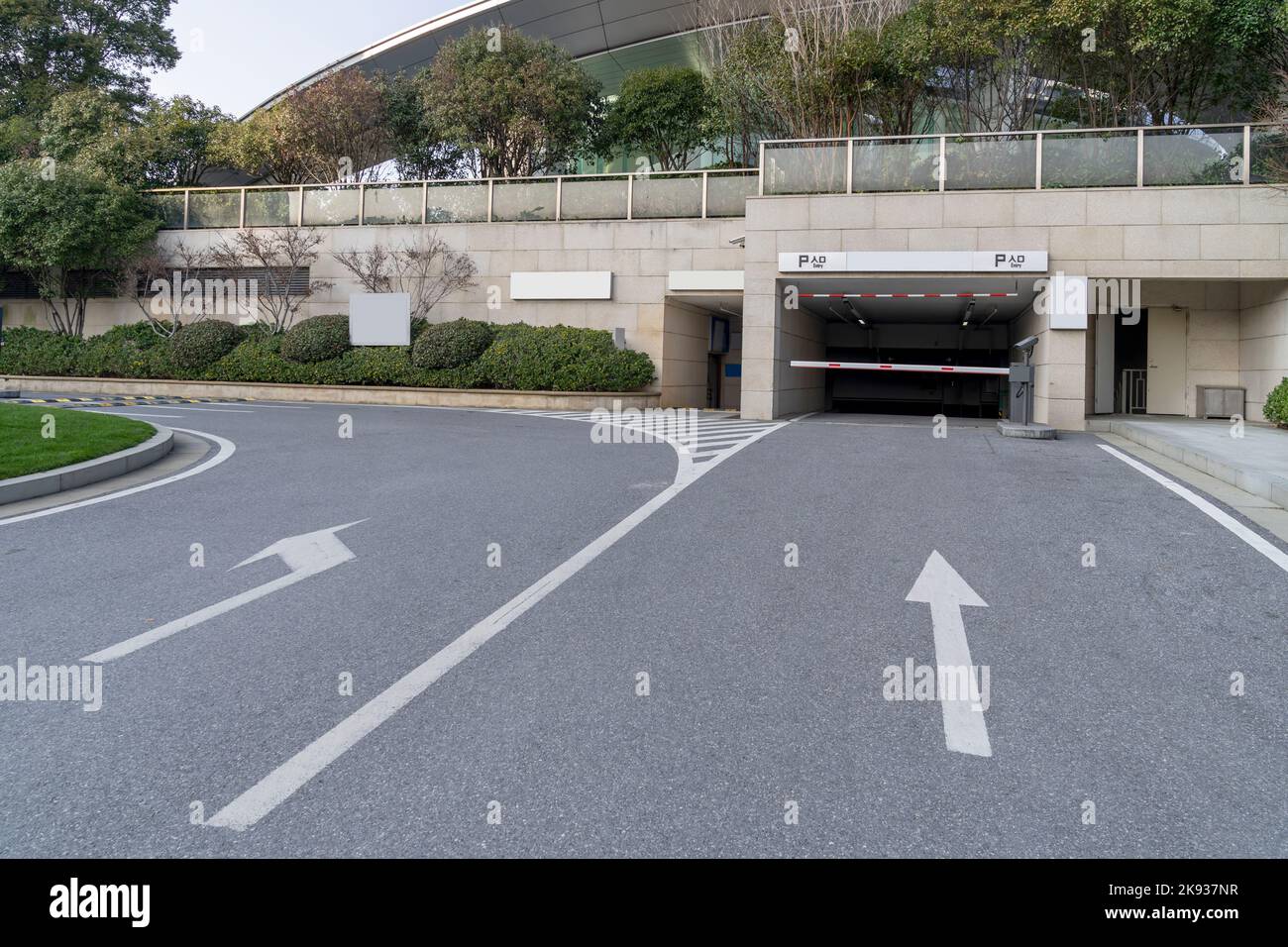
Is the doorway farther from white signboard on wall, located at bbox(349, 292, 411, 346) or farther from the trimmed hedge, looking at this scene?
white signboard on wall, located at bbox(349, 292, 411, 346)

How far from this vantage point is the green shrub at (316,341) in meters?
24.3

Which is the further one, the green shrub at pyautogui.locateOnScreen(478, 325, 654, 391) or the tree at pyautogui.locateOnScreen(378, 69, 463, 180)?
the tree at pyautogui.locateOnScreen(378, 69, 463, 180)

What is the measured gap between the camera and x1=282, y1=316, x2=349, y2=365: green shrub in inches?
958

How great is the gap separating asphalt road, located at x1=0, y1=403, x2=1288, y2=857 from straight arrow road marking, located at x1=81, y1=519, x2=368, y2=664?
0.11m

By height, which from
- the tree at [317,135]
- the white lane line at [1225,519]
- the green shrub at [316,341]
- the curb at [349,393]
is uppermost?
the tree at [317,135]

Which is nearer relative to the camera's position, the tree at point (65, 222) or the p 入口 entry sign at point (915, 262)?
the p 入口 entry sign at point (915, 262)

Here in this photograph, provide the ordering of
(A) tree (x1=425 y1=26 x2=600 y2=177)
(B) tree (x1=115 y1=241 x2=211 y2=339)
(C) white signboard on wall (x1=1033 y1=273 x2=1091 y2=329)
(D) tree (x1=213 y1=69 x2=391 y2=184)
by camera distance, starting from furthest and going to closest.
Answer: (D) tree (x1=213 y1=69 x2=391 y2=184), (B) tree (x1=115 y1=241 x2=211 y2=339), (A) tree (x1=425 y1=26 x2=600 y2=177), (C) white signboard on wall (x1=1033 y1=273 x2=1091 y2=329)

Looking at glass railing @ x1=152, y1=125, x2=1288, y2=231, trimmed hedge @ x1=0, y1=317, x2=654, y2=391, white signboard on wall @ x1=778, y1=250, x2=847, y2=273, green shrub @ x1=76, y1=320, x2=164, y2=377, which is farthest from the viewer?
green shrub @ x1=76, y1=320, x2=164, y2=377

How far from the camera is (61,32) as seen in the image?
115 ft

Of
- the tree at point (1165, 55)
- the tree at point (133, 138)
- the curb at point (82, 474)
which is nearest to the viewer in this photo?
the curb at point (82, 474)

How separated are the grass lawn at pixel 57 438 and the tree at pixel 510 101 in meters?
17.8

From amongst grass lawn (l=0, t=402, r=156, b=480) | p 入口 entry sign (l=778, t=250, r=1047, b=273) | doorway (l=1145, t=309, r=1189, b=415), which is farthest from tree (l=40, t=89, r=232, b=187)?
doorway (l=1145, t=309, r=1189, b=415)

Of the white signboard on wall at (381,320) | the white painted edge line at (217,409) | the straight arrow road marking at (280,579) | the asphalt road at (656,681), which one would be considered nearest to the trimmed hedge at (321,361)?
the white signboard on wall at (381,320)

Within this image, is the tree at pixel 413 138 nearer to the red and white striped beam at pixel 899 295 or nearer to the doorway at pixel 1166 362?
the red and white striped beam at pixel 899 295
